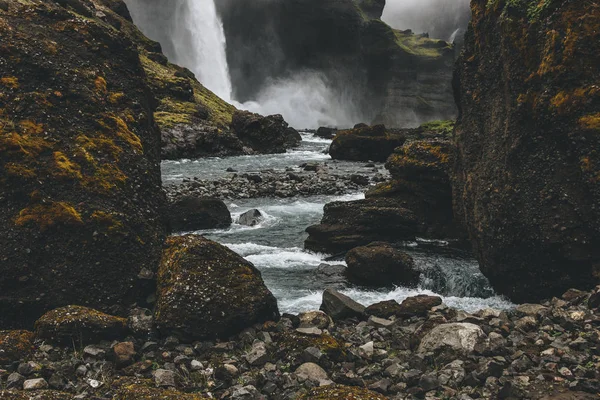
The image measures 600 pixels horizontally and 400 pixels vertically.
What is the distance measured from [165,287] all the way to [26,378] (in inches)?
99.8

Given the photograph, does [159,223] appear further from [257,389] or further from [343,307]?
[257,389]

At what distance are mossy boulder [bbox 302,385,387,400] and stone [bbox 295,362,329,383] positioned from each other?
0.74 metres

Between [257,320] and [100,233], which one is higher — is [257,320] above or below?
below

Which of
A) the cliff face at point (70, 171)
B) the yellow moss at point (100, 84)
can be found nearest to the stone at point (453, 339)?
the cliff face at point (70, 171)

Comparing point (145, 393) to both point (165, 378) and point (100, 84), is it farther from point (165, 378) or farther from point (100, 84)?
point (100, 84)

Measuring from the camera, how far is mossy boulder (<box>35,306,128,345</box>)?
707 cm

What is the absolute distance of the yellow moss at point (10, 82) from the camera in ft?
30.1

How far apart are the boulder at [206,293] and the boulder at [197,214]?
10867mm

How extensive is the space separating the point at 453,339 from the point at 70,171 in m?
7.48

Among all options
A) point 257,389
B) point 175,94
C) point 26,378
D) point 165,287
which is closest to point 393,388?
point 257,389

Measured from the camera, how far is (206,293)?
793 centimetres

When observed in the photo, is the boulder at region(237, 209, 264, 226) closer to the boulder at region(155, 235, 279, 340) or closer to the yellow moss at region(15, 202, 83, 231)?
the boulder at region(155, 235, 279, 340)

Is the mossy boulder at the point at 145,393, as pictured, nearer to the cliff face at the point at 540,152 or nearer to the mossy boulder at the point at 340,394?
the mossy boulder at the point at 340,394

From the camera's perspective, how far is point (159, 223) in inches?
393
